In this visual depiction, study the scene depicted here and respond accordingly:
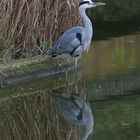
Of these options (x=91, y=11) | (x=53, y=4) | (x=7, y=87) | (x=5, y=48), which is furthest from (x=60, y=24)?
(x=91, y=11)

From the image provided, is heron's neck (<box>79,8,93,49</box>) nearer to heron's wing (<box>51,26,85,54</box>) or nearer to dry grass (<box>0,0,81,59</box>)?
heron's wing (<box>51,26,85,54</box>)

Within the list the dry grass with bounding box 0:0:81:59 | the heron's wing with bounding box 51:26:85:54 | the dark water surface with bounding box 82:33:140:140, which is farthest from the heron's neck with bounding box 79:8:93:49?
the dark water surface with bounding box 82:33:140:140

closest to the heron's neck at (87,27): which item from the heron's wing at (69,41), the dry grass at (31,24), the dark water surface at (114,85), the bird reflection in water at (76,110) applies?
the heron's wing at (69,41)

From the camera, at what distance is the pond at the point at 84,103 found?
7.62 meters

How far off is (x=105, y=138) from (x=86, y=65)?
15.6ft

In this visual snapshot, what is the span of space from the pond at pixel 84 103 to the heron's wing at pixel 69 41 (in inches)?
21.0

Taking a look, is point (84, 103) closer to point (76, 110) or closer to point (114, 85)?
point (76, 110)

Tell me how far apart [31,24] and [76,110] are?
2.93 m

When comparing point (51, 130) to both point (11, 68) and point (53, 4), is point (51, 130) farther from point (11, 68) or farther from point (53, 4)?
point (53, 4)

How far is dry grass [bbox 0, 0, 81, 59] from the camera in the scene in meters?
11.0

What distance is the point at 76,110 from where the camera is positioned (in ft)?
28.9

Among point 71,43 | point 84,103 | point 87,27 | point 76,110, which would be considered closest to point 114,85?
point 84,103

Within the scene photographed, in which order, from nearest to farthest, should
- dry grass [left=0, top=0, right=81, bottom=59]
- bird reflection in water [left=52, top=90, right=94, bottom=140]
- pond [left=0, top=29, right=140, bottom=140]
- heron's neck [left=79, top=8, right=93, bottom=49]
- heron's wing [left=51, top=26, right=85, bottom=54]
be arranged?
pond [left=0, top=29, right=140, bottom=140] < bird reflection in water [left=52, top=90, right=94, bottom=140] < heron's wing [left=51, top=26, right=85, bottom=54] < dry grass [left=0, top=0, right=81, bottom=59] < heron's neck [left=79, top=8, right=93, bottom=49]

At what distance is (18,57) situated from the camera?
37.4 ft
